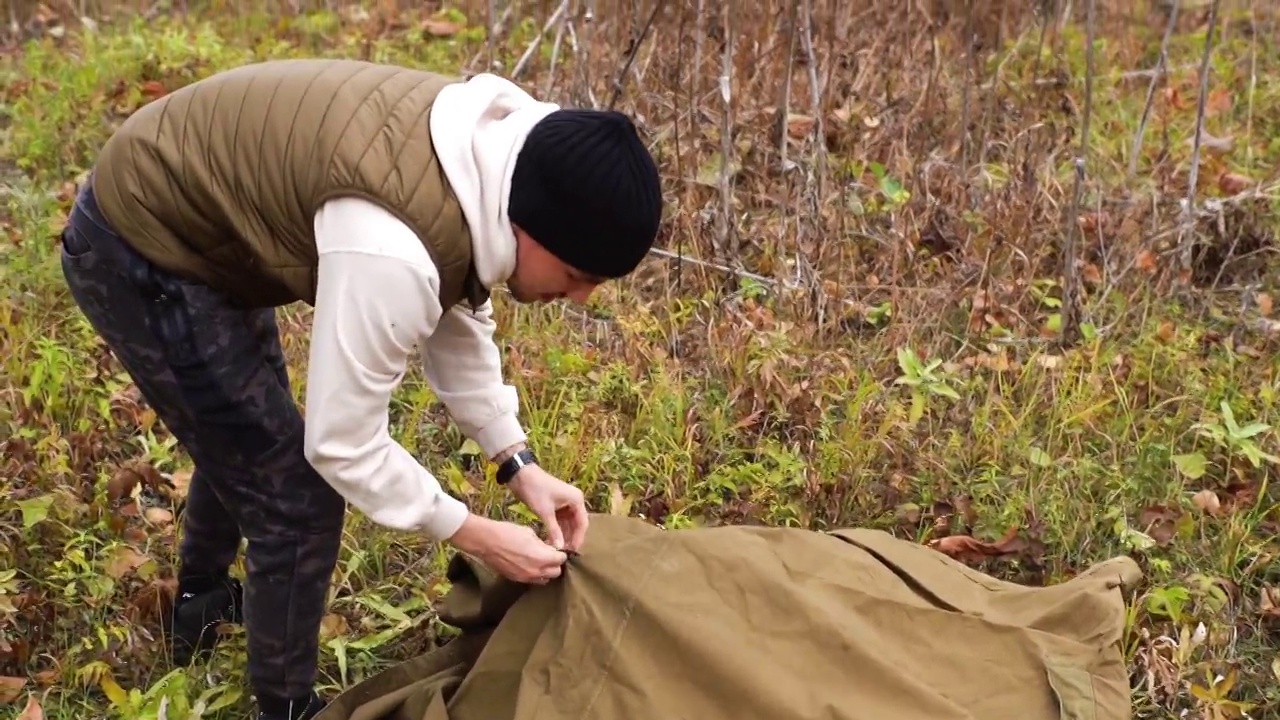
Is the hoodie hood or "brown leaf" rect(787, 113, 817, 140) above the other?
the hoodie hood

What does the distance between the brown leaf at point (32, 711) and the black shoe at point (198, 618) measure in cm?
26

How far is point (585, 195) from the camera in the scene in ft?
5.08

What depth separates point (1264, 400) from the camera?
3078 mm

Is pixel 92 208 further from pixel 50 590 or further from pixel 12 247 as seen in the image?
pixel 12 247

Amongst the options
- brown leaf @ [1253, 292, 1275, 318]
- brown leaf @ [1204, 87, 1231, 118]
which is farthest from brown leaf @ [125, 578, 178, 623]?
brown leaf @ [1204, 87, 1231, 118]

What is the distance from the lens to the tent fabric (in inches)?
76.2

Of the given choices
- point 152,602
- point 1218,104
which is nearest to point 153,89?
point 152,602

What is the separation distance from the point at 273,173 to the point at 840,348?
6.64 ft

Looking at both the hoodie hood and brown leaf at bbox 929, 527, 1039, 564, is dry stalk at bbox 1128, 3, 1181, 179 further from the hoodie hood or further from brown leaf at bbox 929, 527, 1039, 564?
the hoodie hood

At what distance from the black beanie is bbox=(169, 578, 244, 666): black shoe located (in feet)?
4.28

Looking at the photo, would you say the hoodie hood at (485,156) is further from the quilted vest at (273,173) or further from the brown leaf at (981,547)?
the brown leaf at (981,547)

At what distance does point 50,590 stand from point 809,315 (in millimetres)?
2092

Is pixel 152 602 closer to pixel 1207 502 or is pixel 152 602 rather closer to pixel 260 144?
pixel 260 144

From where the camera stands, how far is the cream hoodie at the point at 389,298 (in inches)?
61.9
